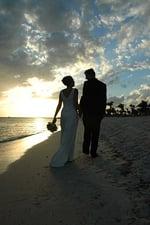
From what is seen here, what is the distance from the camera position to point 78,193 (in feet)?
16.8

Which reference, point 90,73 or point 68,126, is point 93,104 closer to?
point 90,73

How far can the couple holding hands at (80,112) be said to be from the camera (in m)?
7.96

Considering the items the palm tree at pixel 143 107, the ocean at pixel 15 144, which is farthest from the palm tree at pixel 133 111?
the ocean at pixel 15 144

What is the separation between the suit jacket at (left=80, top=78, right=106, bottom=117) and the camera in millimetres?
8688

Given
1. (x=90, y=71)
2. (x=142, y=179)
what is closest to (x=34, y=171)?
(x=142, y=179)

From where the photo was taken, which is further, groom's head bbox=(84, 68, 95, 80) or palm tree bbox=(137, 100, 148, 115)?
palm tree bbox=(137, 100, 148, 115)

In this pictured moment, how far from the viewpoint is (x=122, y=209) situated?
4289 millimetres

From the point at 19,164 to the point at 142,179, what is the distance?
3.51 metres

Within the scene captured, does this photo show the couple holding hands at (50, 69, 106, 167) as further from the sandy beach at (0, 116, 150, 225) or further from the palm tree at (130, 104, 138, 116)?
the palm tree at (130, 104, 138, 116)

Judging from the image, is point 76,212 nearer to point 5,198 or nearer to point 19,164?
point 5,198

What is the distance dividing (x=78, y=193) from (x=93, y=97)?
3958 millimetres

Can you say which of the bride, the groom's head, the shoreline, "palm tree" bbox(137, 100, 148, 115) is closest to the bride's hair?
the bride

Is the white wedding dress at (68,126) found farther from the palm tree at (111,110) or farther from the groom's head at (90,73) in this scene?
the palm tree at (111,110)

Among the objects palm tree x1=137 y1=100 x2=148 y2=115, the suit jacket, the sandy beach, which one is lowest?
the sandy beach
